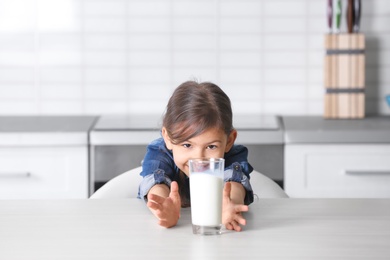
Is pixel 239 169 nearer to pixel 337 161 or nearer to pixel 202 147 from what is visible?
pixel 202 147

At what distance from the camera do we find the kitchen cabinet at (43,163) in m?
2.90

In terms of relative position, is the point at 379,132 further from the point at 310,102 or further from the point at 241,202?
the point at 241,202

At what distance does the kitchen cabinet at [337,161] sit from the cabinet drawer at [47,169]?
755 mm

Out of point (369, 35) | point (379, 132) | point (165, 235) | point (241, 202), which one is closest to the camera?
point (165, 235)

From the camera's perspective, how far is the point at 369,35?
3424 mm

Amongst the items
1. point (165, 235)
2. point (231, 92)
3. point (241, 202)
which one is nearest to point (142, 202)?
point (241, 202)

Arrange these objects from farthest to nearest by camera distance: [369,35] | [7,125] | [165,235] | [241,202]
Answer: [369,35]
[7,125]
[241,202]
[165,235]

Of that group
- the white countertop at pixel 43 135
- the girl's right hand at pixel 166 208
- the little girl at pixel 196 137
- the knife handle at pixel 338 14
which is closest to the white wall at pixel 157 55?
the knife handle at pixel 338 14

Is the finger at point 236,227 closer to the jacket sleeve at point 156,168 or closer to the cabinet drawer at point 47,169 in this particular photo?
the jacket sleeve at point 156,168

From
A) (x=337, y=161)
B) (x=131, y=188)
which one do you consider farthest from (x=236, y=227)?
(x=337, y=161)

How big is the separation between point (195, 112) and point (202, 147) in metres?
0.08

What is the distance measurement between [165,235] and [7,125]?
5.99 feet

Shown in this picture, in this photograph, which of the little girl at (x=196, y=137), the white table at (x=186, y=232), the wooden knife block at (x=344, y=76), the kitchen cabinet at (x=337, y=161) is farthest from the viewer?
the wooden knife block at (x=344, y=76)

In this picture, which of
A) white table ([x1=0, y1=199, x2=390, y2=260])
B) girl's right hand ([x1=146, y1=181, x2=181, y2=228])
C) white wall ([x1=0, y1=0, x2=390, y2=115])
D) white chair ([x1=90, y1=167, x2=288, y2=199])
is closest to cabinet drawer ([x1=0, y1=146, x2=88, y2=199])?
white wall ([x1=0, y1=0, x2=390, y2=115])
